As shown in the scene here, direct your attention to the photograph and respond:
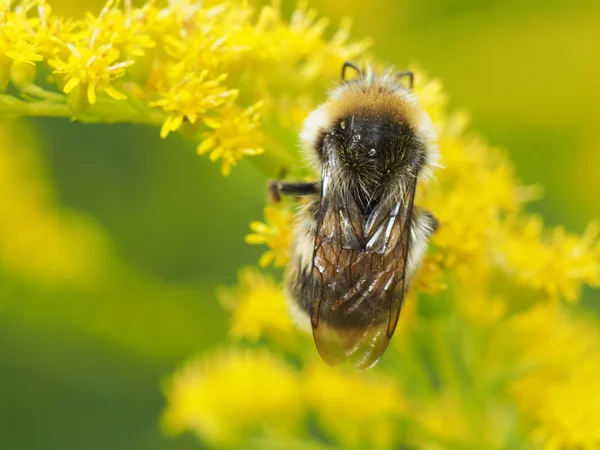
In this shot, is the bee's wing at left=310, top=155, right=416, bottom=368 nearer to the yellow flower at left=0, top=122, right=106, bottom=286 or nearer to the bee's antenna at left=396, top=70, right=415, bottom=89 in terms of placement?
the bee's antenna at left=396, top=70, right=415, bottom=89

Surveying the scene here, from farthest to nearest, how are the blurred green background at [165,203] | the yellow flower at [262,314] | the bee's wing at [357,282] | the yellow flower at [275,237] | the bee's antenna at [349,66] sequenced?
1. the blurred green background at [165,203]
2. the yellow flower at [262,314]
3. the bee's antenna at [349,66]
4. the yellow flower at [275,237]
5. the bee's wing at [357,282]

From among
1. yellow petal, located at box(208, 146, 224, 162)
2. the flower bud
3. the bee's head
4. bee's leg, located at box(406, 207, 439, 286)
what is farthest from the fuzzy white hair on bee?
the flower bud

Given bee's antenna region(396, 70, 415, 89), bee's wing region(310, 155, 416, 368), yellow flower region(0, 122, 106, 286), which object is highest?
yellow flower region(0, 122, 106, 286)

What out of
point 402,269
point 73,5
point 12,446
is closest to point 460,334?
point 402,269

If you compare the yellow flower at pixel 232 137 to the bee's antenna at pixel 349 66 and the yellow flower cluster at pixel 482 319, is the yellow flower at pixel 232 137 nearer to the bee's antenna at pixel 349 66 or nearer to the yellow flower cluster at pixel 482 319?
the yellow flower cluster at pixel 482 319

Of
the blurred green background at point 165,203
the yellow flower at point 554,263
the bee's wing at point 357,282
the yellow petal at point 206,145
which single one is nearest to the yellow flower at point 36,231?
the blurred green background at point 165,203

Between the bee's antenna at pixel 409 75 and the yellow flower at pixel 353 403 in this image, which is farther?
the yellow flower at pixel 353 403
